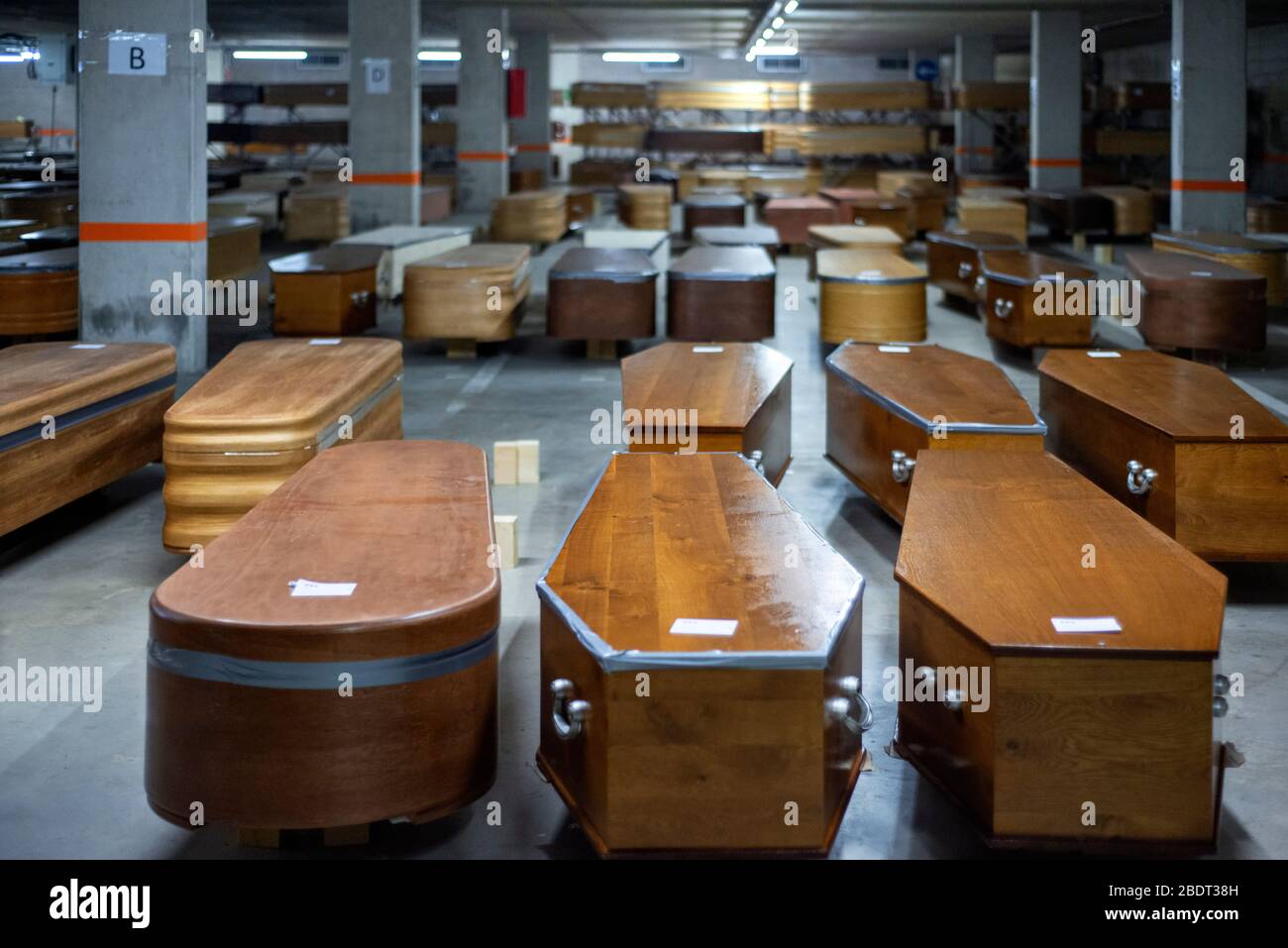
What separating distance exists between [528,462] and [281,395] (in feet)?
5.98

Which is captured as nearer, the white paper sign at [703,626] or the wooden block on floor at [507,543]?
the white paper sign at [703,626]

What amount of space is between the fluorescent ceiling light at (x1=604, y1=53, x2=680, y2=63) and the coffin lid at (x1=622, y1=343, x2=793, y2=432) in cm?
2913

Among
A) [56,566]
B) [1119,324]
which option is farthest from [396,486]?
[1119,324]

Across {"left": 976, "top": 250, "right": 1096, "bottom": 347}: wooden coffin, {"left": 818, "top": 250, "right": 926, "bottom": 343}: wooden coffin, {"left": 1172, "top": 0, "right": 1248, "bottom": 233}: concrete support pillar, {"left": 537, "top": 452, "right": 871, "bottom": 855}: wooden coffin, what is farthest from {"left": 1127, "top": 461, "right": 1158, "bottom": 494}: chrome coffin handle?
{"left": 1172, "top": 0, "right": 1248, "bottom": 233}: concrete support pillar

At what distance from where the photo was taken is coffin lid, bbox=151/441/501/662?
3139 mm

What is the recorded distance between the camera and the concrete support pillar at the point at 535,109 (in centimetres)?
2817

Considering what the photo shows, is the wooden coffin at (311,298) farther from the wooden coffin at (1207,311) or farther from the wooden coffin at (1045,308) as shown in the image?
the wooden coffin at (1207,311)

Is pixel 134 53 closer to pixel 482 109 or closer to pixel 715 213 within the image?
pixel 715 213

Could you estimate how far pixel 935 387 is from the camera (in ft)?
21.8

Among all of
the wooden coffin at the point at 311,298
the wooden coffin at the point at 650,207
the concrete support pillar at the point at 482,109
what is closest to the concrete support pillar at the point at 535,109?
the concrete support pillar at the point at 482,109

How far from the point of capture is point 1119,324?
13414mm

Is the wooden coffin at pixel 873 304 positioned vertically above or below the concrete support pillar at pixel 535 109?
below

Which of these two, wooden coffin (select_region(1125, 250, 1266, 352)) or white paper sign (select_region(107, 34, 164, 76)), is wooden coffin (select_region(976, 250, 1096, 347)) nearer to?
wooden coffin (select_region(1125, 250, 1266, 352))

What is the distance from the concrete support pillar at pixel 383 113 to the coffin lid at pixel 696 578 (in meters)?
13.1
